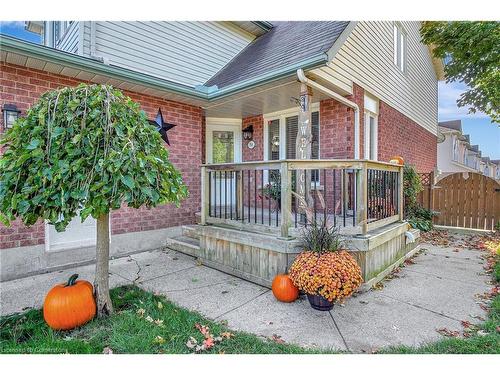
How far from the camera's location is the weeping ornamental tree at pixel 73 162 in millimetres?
2453

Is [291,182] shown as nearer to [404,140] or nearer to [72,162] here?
[72,162]

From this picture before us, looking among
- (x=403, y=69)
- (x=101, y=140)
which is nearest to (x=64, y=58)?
(x=101, y=140)

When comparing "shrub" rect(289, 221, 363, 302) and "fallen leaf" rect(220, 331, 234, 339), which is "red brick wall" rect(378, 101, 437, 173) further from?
"fallen leaf" rect(220, 331, 234, 339)

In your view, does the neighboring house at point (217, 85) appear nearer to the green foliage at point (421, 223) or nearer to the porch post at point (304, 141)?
the porch post at point (304, 141)

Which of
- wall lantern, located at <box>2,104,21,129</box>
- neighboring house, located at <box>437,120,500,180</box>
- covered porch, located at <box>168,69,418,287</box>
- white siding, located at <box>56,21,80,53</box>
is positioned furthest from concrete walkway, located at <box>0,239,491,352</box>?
neighboring house, located at <box>437,120,500,180</box>

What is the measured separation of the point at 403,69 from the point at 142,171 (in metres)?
9.01

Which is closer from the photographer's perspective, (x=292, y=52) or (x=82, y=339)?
(x=82, y=339)

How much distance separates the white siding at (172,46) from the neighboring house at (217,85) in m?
0.02

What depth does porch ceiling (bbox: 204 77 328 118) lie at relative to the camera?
5090 mm

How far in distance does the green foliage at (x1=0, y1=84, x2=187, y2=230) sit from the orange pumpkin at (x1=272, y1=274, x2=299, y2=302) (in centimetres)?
172

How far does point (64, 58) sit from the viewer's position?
3941 mm

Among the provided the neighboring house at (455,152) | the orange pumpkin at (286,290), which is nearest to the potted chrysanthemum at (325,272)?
the orange pumpkin at (286,290)

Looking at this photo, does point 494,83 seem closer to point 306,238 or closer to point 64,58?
point 306,238
